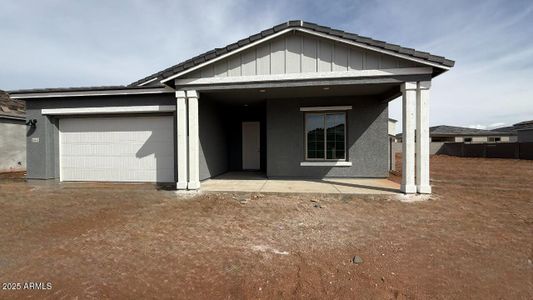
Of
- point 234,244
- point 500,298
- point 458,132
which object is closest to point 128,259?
point 234,244

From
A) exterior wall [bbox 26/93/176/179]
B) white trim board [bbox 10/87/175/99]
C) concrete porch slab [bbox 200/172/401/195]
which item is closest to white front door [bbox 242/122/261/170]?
concrete porch slab [bbox 200/172/401/195]

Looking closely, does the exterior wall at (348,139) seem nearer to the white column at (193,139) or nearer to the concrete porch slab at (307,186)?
the concrete porch slab at (307,186)

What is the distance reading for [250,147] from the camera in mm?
12062

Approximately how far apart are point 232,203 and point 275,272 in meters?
3.40

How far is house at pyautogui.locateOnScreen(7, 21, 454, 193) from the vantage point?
677 cm

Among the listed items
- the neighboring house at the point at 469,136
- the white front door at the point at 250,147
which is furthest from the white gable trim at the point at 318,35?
the neighboring house at the point at 469,136

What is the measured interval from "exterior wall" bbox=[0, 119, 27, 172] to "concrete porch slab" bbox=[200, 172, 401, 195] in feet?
38.5

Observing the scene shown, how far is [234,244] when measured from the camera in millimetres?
3938

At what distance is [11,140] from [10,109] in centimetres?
237

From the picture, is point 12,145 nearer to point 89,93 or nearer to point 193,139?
point 89,93

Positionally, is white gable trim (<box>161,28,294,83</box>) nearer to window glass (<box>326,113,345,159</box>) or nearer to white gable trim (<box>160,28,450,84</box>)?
white gable trim (<box>160,28,450,84</box>)

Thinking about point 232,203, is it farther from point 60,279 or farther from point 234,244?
point 60,279

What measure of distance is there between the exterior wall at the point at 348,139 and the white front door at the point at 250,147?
7.84 ft

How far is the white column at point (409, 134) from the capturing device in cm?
664
